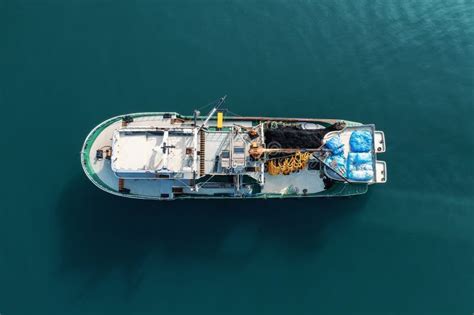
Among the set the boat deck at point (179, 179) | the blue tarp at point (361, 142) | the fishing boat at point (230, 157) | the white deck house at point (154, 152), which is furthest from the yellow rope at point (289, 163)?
the white deck house at point (154, 152)

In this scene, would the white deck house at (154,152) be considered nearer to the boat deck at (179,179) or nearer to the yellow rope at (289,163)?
the boat deck at (179,179)

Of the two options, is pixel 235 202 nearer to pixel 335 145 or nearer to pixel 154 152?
pixel 154 152

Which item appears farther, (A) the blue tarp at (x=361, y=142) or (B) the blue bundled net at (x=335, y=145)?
(A) the blue tarp at (x=361, y=142)

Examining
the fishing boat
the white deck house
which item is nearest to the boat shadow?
the fishing boat

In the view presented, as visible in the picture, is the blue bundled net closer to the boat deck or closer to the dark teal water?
the boat deck

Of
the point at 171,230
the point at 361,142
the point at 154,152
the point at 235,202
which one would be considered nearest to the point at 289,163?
the point at 361,142
